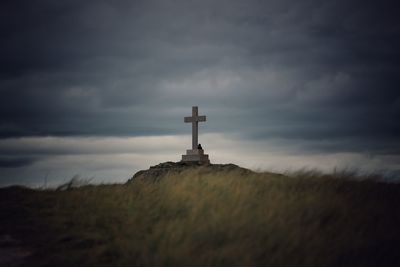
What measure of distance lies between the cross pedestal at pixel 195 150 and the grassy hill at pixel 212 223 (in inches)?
259

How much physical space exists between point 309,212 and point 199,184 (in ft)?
11.5

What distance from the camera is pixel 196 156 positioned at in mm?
19609

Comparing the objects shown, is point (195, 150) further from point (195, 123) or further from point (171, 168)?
point (171, 168)

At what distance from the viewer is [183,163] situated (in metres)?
19.7

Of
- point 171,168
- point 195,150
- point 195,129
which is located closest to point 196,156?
point 195,150

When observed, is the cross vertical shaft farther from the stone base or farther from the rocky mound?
the rocky mound

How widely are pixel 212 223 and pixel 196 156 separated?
11.2 metres

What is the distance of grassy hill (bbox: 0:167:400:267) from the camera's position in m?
7.52

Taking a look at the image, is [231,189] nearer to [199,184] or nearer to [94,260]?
[199,184]

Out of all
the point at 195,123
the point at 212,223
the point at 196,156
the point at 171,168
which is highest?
the point at 195,123

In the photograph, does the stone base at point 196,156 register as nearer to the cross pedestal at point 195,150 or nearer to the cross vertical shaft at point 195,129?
the cross pedestal at point 195,150

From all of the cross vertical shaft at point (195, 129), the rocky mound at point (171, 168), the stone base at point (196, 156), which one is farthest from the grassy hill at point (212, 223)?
the cross vertical shaft at point (195, 129)

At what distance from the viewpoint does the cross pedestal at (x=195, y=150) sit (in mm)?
19609

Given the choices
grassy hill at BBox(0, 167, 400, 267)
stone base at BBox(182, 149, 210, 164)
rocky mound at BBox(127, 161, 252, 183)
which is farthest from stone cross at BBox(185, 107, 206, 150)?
grassy hill at BBox(0, 167, 400, 267)
